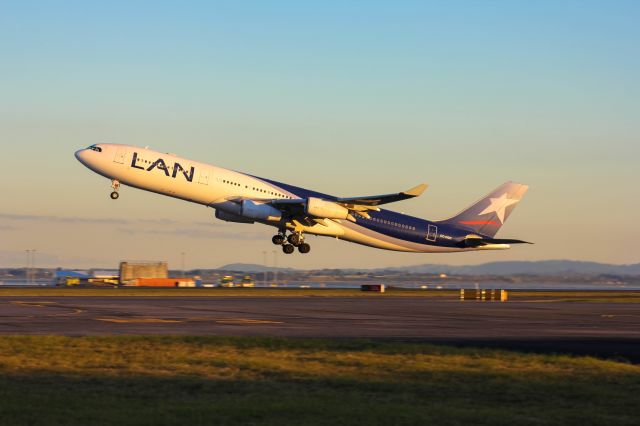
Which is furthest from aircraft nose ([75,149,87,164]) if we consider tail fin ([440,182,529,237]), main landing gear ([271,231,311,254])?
tail fin ([440,182,529,237])

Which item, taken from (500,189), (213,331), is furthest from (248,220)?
(213,331)

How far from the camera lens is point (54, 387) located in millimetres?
15891

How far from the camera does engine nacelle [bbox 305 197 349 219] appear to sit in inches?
2403

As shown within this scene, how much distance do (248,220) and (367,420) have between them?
1983 inches

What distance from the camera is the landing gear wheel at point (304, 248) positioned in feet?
216

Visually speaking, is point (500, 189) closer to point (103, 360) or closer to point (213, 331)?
point (213, 331)

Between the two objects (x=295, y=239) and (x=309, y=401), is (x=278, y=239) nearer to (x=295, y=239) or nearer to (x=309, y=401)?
(x=295, y=239)

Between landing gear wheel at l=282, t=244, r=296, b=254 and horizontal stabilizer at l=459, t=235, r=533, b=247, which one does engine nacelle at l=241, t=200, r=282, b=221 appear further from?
horizontal stabilizer at l=459, t=235, r=533, b=247

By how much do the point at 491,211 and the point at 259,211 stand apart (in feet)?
80.2

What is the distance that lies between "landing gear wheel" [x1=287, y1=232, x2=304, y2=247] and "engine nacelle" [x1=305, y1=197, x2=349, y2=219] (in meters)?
4.11

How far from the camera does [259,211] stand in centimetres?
6122

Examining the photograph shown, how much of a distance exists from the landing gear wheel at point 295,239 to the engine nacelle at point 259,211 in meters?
3.24

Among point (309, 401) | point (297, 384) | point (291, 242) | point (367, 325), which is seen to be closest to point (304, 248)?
point (291, 242)

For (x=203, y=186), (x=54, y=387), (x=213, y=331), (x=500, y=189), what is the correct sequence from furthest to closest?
1. (x=500, y=189)
2. (x=203, y=186)
3. (x=213, y=331)
4. (x=54, y=387)
